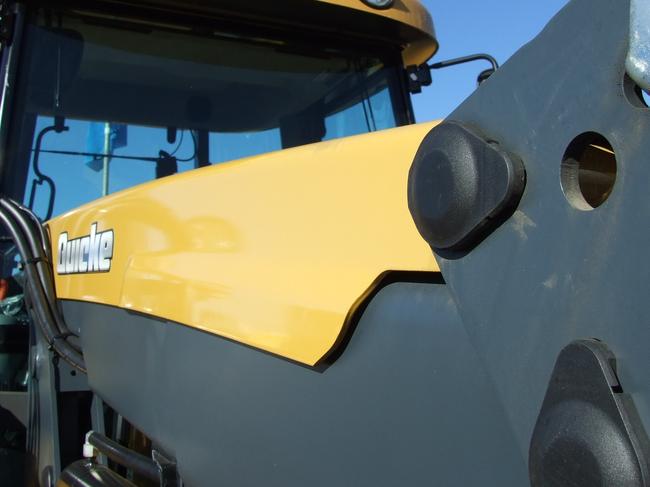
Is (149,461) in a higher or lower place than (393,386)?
lower

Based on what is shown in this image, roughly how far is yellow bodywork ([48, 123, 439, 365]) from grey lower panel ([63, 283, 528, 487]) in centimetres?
4

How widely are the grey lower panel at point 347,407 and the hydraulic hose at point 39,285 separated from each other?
0.65 metres

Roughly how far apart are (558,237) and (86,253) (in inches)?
58.0

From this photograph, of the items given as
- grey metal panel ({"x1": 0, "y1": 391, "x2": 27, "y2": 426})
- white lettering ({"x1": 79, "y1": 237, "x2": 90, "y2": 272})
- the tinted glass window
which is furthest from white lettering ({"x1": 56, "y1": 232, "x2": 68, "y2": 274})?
grey metal panel ({"x1": 0, "y1": 391, "x2": 27, "y2": 426})

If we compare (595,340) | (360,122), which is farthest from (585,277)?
(360,122)

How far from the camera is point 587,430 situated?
70cm

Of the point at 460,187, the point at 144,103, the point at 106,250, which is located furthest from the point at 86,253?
the point at 460,187

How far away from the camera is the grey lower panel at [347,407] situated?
0.91 meters

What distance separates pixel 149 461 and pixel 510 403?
102 centimetres

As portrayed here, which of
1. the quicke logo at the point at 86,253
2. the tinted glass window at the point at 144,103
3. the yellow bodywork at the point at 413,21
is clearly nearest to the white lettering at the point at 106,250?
the quicke logo at the point at 86,253

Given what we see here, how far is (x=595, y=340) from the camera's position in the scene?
715mm

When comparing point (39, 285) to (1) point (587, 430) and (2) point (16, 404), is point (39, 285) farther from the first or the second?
(1) point (587, 430)

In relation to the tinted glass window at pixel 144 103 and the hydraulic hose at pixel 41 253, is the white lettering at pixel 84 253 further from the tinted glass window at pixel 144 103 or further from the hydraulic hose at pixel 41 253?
the tinted glass window at pixel 144 103

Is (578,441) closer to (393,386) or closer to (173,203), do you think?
(393,386)
